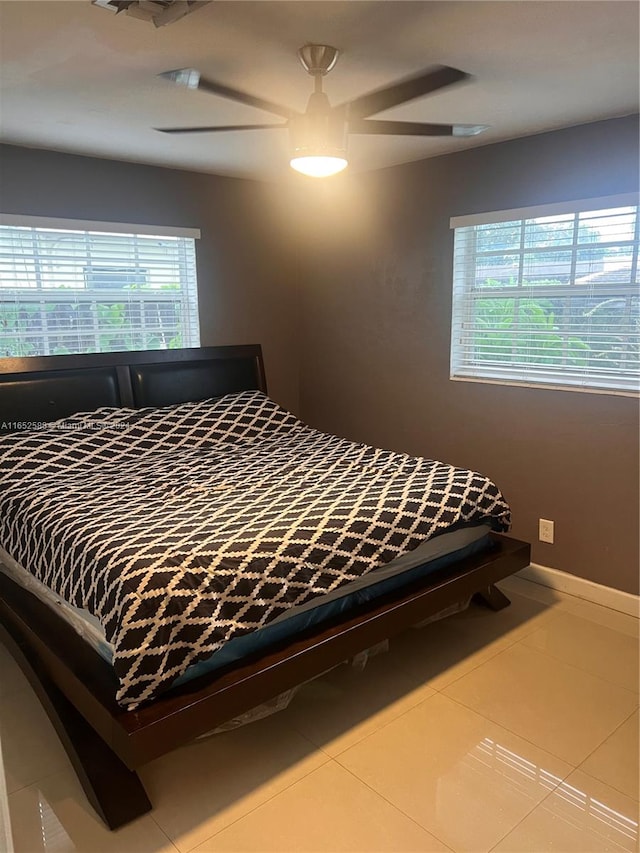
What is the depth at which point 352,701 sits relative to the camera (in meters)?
2.40

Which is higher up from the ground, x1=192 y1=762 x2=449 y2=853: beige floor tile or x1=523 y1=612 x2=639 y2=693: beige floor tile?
x1=523 y1=612 x2=639 y2=693: beige floor tile

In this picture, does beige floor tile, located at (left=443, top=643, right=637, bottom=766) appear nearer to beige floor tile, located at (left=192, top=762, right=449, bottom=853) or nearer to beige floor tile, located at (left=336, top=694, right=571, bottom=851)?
beige floor tile, located at (left=336, top=694, right=571, bottom=851)

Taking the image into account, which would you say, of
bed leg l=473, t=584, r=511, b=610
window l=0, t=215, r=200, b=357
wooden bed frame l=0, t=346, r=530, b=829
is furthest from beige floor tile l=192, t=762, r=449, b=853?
window l=0, t=215, r=200, b=357

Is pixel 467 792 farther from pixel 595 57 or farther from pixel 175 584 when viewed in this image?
pixel 595 57

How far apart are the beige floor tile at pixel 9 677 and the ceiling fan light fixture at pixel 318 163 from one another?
2.28 metres

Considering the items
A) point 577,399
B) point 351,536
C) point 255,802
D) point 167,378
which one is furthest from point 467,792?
point 167,378

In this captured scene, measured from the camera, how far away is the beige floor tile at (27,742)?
2.05 m

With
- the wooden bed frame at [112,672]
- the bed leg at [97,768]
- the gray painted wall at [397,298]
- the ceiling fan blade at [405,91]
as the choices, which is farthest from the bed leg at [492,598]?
the ceiling fan blade at [405,91]

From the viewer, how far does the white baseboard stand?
119 inches

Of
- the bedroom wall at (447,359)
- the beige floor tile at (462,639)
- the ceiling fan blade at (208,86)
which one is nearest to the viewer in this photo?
the ceiling fan blade at (208,86)

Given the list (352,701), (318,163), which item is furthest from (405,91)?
(352,701)

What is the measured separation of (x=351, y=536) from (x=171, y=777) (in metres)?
0.99

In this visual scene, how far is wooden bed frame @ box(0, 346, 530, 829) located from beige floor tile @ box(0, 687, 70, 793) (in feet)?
0.51

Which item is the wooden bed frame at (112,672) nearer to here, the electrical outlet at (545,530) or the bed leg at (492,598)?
the bed leg at (492,598)
